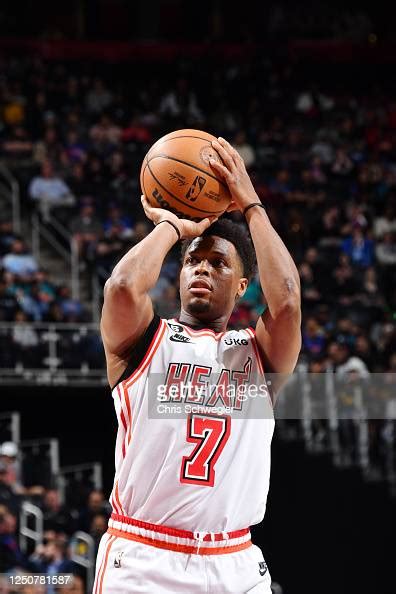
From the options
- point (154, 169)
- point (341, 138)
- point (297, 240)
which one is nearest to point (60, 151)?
point (297, 240)

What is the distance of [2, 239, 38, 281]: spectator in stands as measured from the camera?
43.5 feet

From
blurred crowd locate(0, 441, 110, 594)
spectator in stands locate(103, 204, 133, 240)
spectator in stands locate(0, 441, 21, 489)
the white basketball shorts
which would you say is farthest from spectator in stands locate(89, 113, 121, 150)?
the white basketball shorts

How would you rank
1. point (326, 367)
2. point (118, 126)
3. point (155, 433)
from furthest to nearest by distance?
1. point (118, 126)
2. point (326, 367)
3. point (155, 433)

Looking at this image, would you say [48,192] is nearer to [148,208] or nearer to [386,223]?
[386,223]

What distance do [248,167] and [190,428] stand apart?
13.0 m

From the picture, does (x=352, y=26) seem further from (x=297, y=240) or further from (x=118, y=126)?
(x=297, y=240)

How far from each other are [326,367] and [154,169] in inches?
321

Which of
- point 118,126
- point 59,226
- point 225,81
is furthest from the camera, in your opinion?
Answer: point 225,81

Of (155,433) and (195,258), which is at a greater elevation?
(195,258)

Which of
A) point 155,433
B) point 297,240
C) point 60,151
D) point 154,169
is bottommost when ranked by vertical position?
point 155,433

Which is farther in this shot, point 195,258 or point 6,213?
point 6,213

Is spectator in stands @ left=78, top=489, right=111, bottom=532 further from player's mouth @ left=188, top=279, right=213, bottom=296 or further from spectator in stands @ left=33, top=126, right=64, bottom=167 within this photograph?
player's mouth @ left=188, top=279, right=213, bottom=296

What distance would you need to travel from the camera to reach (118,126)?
17672 millimetres

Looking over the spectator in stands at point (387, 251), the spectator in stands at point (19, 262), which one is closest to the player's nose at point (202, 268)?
the spectator in stands at point (19, 262)
